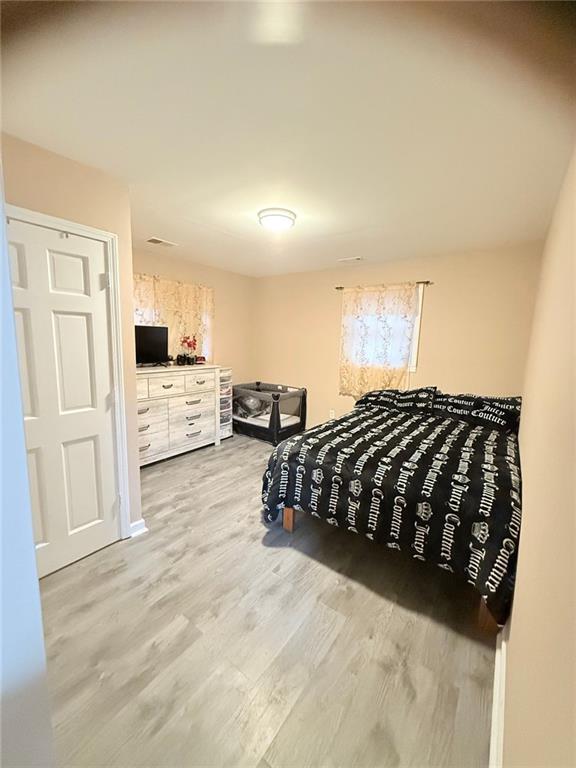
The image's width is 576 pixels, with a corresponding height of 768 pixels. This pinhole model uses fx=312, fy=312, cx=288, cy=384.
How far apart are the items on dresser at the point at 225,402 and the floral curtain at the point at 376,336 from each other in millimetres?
1558

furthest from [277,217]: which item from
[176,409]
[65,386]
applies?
[176,409]

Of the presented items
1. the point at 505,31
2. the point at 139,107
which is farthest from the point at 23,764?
the point at 505,31

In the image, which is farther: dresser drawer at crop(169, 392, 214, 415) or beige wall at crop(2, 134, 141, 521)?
dresser drawer at crop(169, 392, 214, 415)

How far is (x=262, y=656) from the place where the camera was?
1.42 meters

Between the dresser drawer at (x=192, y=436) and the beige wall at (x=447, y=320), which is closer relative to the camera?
the beige wall at (x=447, y=320)

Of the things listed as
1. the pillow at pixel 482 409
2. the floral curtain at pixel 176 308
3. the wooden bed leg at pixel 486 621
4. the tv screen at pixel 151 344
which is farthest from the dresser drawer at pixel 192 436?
the wooden bed leg at pixel 486 621

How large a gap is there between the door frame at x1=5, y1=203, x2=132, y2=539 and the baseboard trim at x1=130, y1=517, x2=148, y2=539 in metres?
0.03

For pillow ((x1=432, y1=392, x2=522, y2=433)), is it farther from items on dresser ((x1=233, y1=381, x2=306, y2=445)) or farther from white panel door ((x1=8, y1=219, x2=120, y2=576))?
white panel door ((x1=8, y1=219, x2=120, y2=576))

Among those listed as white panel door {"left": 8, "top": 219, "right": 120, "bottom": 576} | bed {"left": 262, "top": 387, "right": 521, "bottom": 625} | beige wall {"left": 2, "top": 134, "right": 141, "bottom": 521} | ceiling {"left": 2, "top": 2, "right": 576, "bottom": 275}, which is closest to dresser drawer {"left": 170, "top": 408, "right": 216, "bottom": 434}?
beige wall {"left": 2, "top": 134, "right": 141, "bottom": 521}

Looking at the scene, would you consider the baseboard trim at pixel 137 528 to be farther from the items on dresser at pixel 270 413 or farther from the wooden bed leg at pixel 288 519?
the items on dresser at pixel 270 413

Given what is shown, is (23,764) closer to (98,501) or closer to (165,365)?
(98,501)

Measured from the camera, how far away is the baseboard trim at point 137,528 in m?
2.21

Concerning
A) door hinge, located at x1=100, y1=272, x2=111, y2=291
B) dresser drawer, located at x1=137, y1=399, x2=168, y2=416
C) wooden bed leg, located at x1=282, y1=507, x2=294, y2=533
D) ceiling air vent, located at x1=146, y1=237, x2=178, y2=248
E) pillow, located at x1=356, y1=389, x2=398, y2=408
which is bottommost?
wooden bed leg, located at x1=282, y1=507, x2=294, y2=533

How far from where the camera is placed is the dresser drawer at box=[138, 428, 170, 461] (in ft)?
10.9
